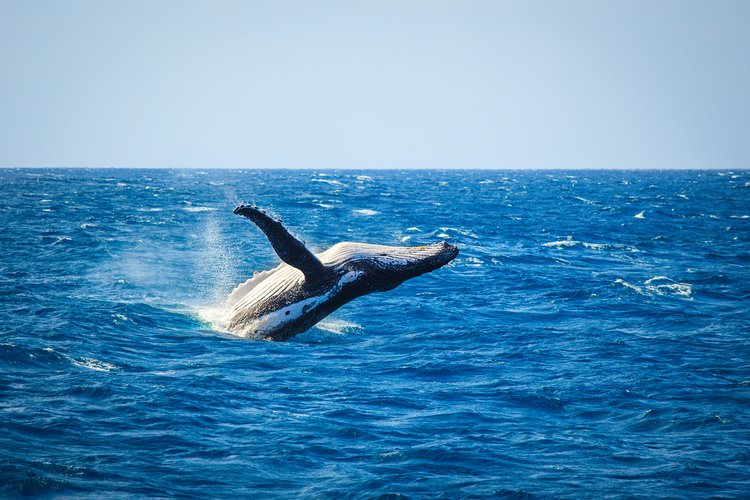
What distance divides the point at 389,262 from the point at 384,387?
1998 mm

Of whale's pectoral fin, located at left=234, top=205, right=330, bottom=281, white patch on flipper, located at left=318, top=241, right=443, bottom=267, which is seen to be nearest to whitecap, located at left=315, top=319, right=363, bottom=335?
white patch on flipper, located at left=318, top=241, right=443, bottom=267

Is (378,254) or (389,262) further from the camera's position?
(378,254)


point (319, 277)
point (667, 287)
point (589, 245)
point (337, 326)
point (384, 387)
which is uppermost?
point (319, 277)

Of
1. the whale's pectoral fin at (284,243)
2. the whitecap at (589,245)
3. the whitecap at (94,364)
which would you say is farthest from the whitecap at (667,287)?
the whitecap at (94,364)

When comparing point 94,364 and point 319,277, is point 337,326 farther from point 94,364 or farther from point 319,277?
point 94,364

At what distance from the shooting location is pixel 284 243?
35.1 feet

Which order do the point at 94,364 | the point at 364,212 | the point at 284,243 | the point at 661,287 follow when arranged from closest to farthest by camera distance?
1. the point at 284,243
2. the point at 94,364
3. the point at 661,287
4. the point at 364,212

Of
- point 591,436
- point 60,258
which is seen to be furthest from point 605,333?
point 60,258

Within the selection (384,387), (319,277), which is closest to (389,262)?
(319,277)

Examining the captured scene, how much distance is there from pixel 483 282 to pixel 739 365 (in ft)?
31.0

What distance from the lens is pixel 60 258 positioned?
2270 cm

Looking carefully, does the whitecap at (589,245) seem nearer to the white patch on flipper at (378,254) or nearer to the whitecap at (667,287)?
the whitecap at (667,287)

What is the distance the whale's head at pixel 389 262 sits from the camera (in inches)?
449

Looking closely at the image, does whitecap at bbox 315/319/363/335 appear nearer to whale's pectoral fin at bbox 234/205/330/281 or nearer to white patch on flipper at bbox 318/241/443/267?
white patch on flipper at bbox 318/241/443/267
